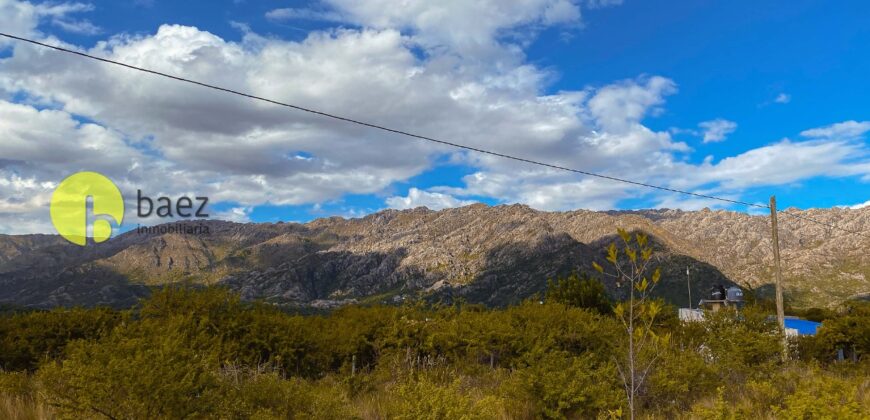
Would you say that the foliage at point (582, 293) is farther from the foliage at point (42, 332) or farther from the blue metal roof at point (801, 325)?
the foliage at point (42, 332)

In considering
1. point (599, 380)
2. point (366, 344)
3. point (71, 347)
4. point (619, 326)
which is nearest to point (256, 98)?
point (71, 347)

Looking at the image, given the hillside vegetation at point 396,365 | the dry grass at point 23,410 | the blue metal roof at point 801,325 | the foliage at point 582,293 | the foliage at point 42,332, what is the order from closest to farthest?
the hillside vegetation at point 396,365, the dry grass at point 23,410, the foliage at point 42,332, the foliage at point 582,293, the blue metal roof at point 801,325

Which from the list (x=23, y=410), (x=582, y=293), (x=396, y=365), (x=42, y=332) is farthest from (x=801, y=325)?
(x=23, y=410)

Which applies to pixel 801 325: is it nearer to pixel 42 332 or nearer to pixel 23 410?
pixel 42 332

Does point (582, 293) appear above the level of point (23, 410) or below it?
below

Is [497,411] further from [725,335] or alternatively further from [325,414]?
[725,335]

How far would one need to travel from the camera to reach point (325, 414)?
27.2 feet

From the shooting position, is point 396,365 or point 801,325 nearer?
point 396,365

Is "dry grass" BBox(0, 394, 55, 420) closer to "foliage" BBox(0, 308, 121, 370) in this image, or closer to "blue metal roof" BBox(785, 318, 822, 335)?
"foliage" BBox(0, 308, 121, 370)

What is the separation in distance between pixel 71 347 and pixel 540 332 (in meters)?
13.3

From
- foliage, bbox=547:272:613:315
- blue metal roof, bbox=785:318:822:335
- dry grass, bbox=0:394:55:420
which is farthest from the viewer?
blue metal roof, bbox=785:318:822:335

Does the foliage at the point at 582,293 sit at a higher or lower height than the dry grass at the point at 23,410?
lower

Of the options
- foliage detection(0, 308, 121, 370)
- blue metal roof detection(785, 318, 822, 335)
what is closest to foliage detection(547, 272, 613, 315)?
blue metal roof detection(785, 318, 822, 335)

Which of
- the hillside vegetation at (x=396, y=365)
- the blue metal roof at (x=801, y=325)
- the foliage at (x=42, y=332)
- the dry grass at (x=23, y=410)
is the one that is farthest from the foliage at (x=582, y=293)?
the dry grass at (x=23, y=410)
